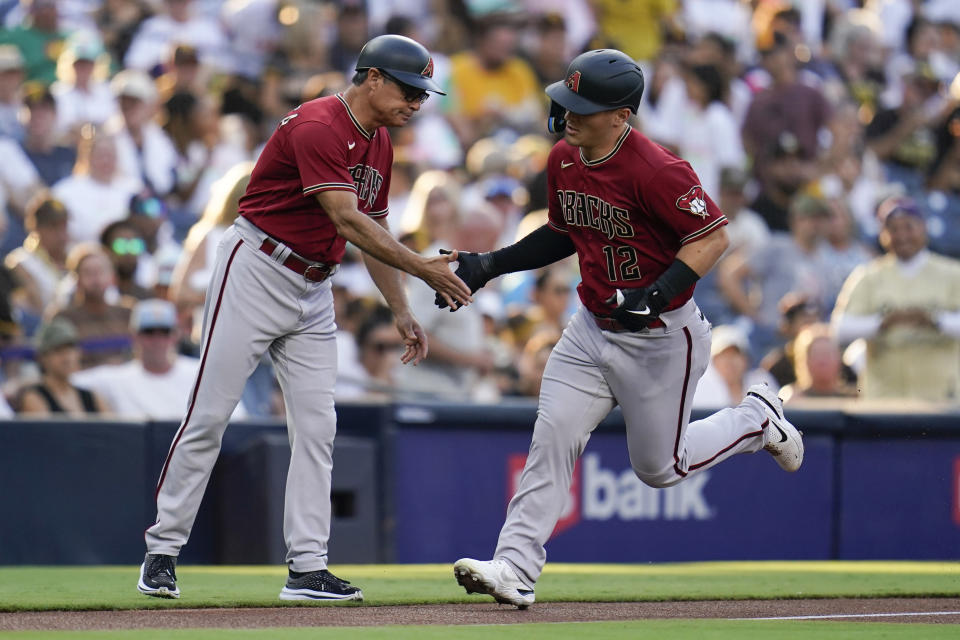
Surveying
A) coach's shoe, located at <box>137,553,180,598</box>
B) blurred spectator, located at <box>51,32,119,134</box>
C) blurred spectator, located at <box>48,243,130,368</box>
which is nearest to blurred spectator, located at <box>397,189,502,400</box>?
blurred spectator, located at <box>48,243,130,368</box>

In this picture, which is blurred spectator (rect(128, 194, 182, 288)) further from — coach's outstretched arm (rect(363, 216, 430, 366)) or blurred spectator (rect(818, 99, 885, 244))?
blurred spectator (rect(818, 99, 885, 244))

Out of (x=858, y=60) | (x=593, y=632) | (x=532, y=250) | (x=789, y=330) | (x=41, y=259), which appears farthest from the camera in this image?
(x=858, y=60)

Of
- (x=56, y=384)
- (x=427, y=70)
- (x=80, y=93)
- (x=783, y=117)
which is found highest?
(x=783, y=117)

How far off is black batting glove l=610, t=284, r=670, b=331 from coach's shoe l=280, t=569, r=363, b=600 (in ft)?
4.75

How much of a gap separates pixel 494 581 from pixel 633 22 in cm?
1074

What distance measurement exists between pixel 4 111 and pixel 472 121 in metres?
4.25

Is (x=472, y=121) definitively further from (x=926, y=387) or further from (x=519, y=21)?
(x=926, y=387)

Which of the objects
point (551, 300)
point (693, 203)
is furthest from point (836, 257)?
point (693, 203)

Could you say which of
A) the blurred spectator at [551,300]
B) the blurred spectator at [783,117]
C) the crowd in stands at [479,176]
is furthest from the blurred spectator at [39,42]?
the blurred spectator at [783,117]

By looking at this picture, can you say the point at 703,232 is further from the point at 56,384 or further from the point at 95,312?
the point at 95,312

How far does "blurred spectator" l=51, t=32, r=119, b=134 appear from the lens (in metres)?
11.9

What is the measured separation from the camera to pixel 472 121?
14055 millimetres

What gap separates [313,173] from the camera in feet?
18.6

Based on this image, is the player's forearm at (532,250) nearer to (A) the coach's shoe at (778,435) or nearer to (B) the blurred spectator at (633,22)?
(A) the coach's shoe at (778,435)
